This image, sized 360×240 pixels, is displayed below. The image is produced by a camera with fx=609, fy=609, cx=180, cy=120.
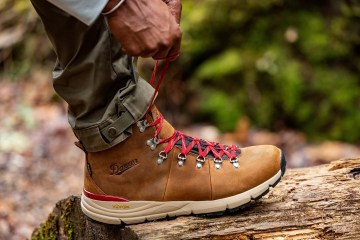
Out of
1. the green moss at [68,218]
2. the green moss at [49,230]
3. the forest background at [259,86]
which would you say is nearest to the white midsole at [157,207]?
the green moss at [68,218]

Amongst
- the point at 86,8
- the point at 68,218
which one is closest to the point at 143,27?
the point at 86,8

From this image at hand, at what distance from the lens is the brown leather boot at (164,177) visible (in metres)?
2.02

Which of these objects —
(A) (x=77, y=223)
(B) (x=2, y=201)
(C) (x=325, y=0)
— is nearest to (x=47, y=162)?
(B) (x=2, y=201)

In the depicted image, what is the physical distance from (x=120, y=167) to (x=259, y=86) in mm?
3094

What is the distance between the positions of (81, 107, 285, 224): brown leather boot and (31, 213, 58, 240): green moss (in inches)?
20.2

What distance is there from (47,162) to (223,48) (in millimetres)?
1782

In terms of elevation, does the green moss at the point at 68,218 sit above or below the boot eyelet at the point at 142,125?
below

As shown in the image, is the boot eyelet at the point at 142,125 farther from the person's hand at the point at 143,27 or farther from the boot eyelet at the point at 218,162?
the person's hand at the point at 143,27

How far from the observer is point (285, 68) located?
4863 millimetres

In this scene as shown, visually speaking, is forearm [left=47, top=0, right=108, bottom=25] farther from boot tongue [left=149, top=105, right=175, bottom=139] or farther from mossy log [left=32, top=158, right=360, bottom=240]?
mossy log [left=32, top=158, right=360, bottom=240]

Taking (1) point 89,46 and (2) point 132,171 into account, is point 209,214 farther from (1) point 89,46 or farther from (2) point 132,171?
(1) point 89,46

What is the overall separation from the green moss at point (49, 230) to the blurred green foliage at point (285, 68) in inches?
101

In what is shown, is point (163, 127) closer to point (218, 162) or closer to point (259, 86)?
point (218, 162)

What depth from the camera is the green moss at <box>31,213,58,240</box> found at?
253cm
